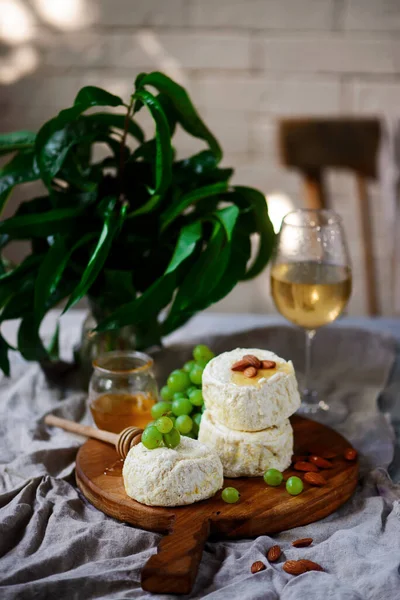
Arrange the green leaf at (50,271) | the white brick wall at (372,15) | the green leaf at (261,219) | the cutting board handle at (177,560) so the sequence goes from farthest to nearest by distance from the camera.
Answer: the white brick wall at (372,15)
the green leaf at (261,219)
the green leaf at (50,271)
the cutting board handle at (177,560)

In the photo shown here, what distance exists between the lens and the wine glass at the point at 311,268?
1.25m

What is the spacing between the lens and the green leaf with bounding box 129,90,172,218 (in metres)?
1.23

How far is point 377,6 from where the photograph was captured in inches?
96.3

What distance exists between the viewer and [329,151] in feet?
8.19

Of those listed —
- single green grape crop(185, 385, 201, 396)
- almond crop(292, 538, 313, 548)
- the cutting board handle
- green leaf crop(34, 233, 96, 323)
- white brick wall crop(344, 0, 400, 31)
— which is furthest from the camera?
white brick wall crop(344, 0, 400, 31)

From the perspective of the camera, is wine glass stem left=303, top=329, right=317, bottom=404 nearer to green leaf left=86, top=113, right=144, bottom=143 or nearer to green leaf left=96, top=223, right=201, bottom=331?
green leaf left=96, top=223, right=201, bottom=331

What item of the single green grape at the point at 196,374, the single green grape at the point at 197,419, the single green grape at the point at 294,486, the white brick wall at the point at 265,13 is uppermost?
the white brick wall at the point at 265,13

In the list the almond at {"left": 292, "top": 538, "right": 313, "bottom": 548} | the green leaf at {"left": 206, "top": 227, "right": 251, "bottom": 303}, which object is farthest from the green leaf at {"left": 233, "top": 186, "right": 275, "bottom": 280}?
the almond at {"left": 292, "top": 538, "right": 313, "bottom": 548}

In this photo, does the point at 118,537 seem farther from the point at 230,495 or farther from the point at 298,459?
the point at 298,459

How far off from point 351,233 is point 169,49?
89cm

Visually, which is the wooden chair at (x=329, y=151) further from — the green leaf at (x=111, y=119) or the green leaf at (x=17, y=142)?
the green leaf at (x=17, y=142)

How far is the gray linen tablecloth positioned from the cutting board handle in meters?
0.02

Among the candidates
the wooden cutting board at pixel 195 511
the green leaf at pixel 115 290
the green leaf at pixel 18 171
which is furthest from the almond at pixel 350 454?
the green leaf at pixel 18 171

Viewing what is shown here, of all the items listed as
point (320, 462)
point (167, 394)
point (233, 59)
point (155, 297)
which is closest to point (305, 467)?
point (320, 462)
